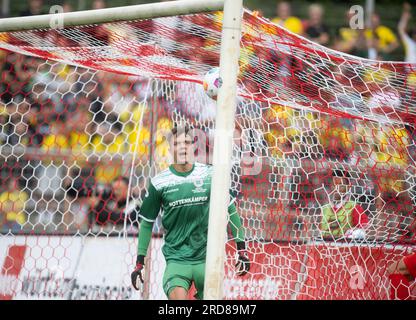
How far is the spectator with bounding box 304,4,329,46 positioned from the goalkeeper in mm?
3940

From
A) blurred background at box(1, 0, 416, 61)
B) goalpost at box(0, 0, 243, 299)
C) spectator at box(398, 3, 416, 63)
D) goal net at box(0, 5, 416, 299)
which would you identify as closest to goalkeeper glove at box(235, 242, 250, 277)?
goal net at box(0, 5, 416, 299)

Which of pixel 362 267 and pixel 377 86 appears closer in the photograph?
pixel 377 86

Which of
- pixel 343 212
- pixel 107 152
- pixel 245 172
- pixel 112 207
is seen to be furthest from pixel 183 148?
pixel 107 152

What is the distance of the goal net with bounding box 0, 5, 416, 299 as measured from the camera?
4082 mm

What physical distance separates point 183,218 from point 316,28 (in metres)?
4.36

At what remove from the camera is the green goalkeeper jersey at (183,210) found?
4.17 metres

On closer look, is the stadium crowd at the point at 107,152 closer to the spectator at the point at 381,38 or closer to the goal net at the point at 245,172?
the goal net at the point at 245,172

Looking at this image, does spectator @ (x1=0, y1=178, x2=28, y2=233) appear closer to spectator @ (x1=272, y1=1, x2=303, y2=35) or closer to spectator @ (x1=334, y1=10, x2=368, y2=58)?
spectator @ (x1=272, y1=1, x2=303, y2=35)

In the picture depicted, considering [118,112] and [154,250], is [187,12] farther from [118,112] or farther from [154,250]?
[118,112]

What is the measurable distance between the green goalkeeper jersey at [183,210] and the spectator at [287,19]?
420cm

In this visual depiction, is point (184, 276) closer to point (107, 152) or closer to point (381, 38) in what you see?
point (107, 152)

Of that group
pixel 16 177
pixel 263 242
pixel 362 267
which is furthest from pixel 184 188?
pixel 16 177

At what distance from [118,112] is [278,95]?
250 centimetres
